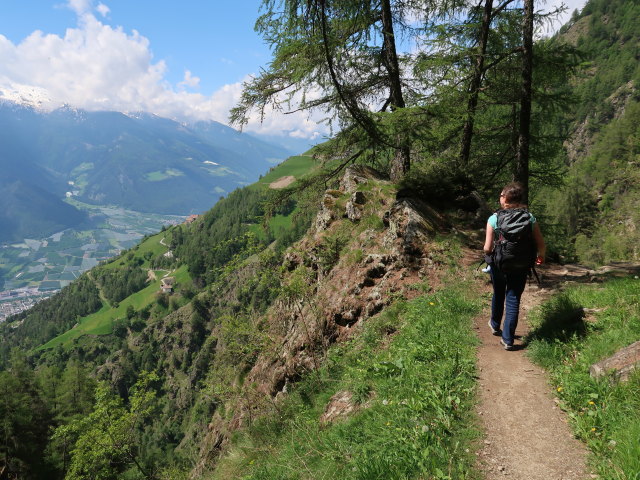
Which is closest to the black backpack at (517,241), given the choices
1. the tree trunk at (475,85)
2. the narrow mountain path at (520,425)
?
the narrow mountain path at (520,425)

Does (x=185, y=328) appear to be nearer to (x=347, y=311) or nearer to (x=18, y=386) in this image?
(x=18, y=386)

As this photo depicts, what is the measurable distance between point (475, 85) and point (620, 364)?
36.1ft

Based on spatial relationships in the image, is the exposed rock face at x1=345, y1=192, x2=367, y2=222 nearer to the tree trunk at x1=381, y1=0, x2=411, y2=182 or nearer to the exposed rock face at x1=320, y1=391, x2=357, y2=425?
the tree trunk at x1=381, y1=0, x2=411, y2=182

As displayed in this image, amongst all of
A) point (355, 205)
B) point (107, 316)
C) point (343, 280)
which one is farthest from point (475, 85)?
point (107, 316)

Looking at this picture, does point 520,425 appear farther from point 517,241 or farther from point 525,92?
point 525,92

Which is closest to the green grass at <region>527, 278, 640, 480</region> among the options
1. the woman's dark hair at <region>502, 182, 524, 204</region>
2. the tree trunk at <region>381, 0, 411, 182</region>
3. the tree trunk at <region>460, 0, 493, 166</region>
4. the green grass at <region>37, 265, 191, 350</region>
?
the woman's dark hair at <region>502, 182, 524, 204</region>

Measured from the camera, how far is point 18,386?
128 feet

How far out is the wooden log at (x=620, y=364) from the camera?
12.8 feet

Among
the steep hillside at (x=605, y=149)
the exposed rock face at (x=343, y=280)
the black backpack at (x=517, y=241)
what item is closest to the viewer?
the black backpack at (x=517, y=241)

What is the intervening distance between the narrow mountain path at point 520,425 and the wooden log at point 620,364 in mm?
655

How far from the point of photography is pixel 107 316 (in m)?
158

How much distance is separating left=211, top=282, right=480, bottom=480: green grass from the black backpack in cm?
161

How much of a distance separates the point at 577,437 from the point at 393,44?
13.5 meters

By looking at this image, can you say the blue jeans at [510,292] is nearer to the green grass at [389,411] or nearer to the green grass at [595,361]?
the green grass at [595,361]
